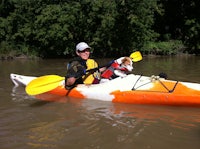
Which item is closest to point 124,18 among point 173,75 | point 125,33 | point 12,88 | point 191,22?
point 125,33

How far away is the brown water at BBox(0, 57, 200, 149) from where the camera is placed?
12.0ft

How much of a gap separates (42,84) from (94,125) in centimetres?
206

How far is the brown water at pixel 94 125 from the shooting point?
3.66m

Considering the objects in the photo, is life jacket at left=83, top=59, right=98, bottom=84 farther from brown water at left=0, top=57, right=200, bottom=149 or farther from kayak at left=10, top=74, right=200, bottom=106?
brown water at left=0, top=57, right=200, bottom=149

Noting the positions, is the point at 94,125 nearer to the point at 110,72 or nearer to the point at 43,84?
the point at 110,72

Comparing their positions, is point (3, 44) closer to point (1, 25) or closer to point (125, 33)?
point (1, 25)

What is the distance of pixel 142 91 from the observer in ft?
17.3

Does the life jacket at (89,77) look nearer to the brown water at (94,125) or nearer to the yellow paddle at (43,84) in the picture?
the yellow paddle at (43,84)

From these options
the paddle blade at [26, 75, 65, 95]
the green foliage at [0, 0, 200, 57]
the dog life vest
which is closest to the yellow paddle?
the paddle blade at [26, 75, 65, 95]

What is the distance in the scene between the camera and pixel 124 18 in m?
16.5

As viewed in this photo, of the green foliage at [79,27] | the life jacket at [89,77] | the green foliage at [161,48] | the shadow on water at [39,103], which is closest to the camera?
the shadow on water at [39,103]

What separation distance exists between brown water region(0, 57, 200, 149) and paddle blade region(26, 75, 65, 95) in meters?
0.23

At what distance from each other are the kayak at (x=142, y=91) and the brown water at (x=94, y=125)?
11 centimetres

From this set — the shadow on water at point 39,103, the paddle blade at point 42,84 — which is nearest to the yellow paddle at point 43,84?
the paddle blade at point 42,84
